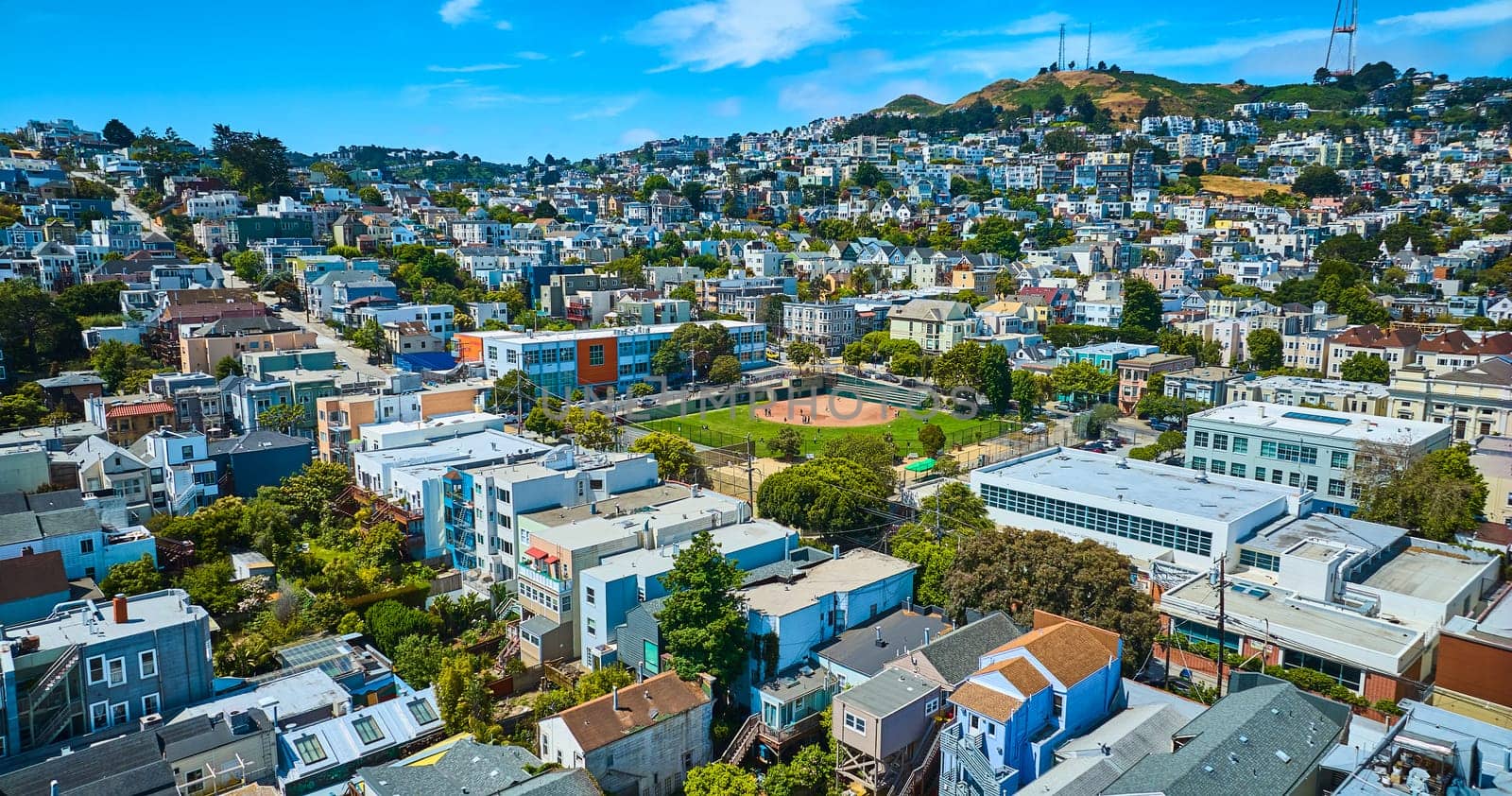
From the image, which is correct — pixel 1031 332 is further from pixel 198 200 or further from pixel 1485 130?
pixel 1485 130

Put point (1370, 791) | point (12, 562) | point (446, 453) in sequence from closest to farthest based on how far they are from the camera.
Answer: point (1370, 791) < point (12, 562) < point (446, 453)

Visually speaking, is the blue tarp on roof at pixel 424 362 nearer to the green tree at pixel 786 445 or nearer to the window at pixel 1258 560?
the green tree at pixel 786 445

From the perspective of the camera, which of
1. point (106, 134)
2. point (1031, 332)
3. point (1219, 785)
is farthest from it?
point (106, 134)

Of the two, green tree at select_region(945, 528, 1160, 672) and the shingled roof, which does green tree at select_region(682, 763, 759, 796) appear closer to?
the shingled roof

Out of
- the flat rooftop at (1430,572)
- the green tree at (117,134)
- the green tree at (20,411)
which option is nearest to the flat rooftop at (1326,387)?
the flat rooftop at (1430,572)

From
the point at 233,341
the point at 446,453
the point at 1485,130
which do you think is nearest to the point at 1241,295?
the point at 446,453

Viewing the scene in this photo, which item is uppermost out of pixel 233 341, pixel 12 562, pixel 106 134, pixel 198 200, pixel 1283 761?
pixel 106 134

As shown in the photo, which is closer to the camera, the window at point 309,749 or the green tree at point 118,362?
Result: the window at point 309,749

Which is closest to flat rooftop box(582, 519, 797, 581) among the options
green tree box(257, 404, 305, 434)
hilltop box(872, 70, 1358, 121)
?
green tree box(257, 404, 305, 434)
